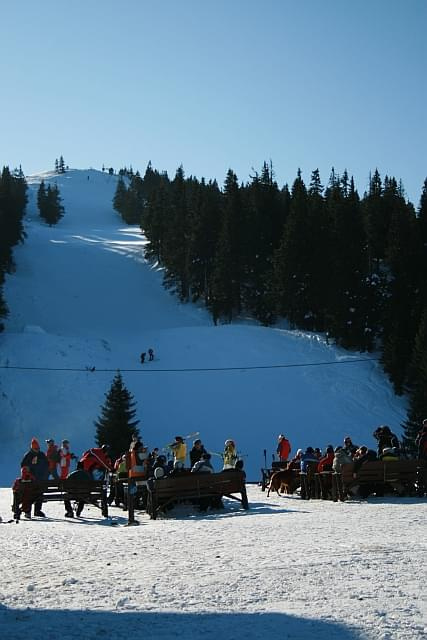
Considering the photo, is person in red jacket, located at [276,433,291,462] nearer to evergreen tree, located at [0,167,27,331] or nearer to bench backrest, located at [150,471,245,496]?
bench backrest, located at [150,471,245,496]

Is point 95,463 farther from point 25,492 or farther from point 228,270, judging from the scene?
point 228,270

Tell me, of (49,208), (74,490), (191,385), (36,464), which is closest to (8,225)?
(191,385)

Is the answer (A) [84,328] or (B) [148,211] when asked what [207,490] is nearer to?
(A) [84,328]

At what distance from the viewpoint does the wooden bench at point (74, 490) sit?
1686 centimetres

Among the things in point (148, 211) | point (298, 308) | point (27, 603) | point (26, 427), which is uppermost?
point (148, 211)

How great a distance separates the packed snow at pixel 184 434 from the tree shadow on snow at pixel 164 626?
26 millimetres

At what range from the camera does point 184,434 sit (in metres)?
38.6

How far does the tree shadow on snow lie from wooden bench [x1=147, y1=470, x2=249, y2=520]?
8531 millimetres

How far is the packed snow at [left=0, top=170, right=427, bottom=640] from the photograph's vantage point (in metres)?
7.30

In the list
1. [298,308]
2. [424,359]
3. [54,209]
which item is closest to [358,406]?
[424,359]

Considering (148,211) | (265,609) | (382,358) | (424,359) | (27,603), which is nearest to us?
(265,609)

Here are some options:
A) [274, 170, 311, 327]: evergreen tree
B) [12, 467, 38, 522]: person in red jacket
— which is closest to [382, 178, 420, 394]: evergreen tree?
[274, 170, 311, 327]: evergreen tree

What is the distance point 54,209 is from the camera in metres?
115

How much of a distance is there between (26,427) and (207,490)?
23.8 m
